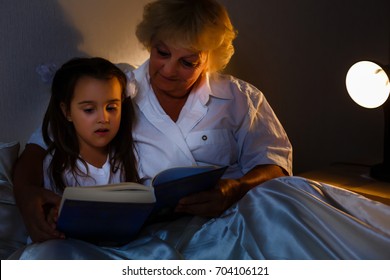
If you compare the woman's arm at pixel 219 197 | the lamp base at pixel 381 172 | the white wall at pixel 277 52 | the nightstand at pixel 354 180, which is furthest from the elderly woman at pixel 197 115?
the lamp base at pixel 381 172

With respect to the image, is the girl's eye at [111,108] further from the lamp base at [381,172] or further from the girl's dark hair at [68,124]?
the lamp base at [381,172]

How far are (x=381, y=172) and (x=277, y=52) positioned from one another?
0.61m

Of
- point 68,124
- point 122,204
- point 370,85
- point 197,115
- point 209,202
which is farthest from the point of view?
point 370,85

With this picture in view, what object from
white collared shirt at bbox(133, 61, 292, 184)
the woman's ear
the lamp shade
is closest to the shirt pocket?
white collared shirt at bbox(133, 61, 292, 184)

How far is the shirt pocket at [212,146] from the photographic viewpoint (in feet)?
5.23

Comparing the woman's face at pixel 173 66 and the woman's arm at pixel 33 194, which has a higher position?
the woman's face at pixel 173 66

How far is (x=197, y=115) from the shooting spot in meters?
1.60

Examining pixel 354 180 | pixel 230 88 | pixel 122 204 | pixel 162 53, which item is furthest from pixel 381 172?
pixel 122 204

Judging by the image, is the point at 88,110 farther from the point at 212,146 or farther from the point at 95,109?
the point at 212,146

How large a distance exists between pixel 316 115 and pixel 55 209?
1394 millimetres

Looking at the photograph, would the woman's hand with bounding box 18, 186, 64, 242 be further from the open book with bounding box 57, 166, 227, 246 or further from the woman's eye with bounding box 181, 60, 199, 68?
the woman's eye with bounding box 181, 60, 199, 68

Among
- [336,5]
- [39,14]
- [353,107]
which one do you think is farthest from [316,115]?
[39,14]
